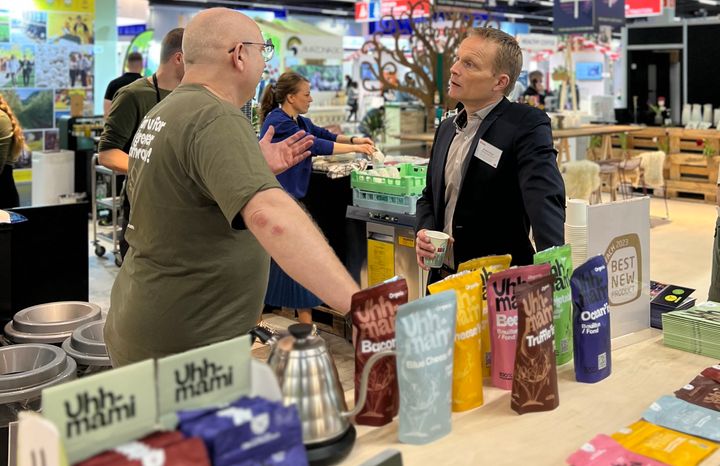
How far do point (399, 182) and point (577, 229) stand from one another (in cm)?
280

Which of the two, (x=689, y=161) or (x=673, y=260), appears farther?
(x=689, y=161)

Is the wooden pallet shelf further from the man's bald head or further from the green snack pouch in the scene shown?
the man's bald head

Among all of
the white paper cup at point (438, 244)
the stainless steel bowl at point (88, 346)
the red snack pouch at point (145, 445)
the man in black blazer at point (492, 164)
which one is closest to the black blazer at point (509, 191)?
the man in black blazer at point (492, 164)

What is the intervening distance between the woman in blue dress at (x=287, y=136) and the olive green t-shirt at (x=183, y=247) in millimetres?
3230

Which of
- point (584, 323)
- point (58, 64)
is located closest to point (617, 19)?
point (58, 64)

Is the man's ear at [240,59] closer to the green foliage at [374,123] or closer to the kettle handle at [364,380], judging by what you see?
the kettle handle at [364,380]

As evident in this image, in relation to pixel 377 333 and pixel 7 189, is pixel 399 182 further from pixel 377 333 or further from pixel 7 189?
pixel 377 333

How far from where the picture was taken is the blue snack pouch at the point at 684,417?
167cm

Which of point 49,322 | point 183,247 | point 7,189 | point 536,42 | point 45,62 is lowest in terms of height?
point 49,322

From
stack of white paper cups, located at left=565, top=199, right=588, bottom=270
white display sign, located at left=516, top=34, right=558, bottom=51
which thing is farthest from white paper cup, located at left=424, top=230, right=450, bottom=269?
white display sign, located at left=516, top=34, right=558, bottom=51

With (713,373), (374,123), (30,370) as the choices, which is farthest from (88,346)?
(374,123)

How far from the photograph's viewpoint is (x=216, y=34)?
1.90m

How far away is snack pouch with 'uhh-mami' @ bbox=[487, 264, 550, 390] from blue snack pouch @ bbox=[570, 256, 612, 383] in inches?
7.6

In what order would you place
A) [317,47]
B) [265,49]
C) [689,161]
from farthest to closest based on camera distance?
[317,47] → [689,161] → [265,49]
